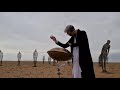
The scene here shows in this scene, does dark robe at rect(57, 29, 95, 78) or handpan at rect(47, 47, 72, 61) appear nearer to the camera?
handpan at rect(47, 47, 72, 61)

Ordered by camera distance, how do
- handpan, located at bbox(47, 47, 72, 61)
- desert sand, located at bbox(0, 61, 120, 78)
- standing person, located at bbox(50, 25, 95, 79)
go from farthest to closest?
desert sand, located at bbox(0, 61, 120, 78)
standing person, located at bbox(50, 25, 95, 79)
handpan, located at bbox(47, 47, 72, 61)

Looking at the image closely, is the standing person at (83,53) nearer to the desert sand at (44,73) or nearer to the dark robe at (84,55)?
the dark robe at (84,55)

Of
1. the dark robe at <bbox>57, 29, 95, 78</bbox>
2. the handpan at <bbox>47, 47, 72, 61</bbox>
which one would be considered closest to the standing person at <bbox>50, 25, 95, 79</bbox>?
the dark robe at <bbox>57, 29, 95, 78</bbox>

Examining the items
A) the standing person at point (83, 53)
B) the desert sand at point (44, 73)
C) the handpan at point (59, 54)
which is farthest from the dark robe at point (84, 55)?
the desert sand at point (44, 73)

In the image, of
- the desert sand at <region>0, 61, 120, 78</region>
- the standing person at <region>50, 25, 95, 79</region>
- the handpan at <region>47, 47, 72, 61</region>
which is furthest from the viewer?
the desert sand at <region>0, 61, 120, 78</region>

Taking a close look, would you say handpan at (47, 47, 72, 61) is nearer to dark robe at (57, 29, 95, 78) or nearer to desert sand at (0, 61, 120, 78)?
dark robe at (57, 29, 95, 78)

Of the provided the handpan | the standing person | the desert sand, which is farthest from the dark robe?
the desert sand

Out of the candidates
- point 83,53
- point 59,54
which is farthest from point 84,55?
point 59,54

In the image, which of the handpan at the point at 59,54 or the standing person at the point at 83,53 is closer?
the handpan at the point at 59,54
